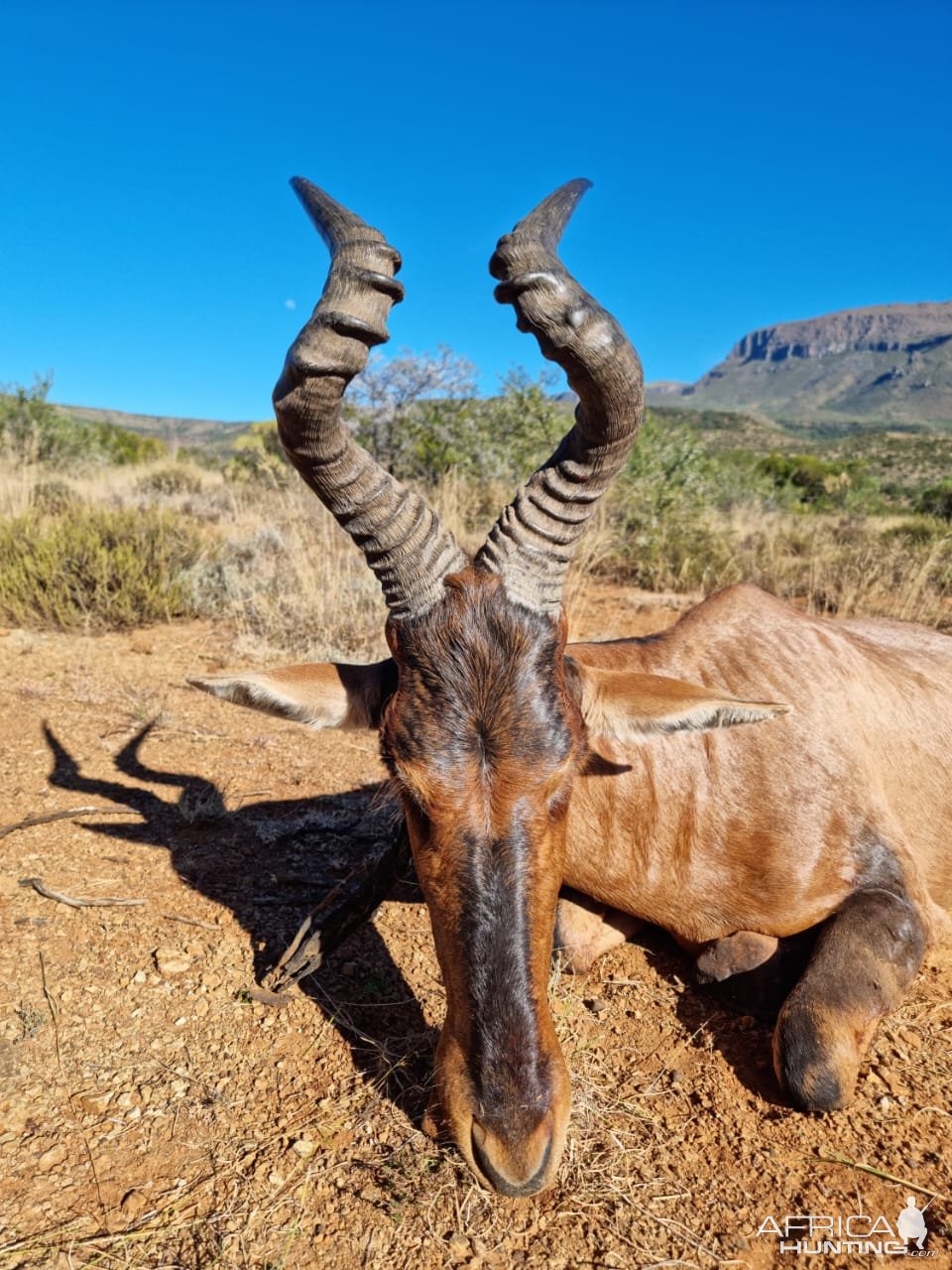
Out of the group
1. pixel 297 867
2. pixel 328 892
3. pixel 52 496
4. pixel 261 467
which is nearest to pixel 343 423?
pixel 328 892

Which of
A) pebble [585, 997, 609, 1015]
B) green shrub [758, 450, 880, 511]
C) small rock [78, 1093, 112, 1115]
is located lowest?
small rock [78, 1093, 112, 1115]

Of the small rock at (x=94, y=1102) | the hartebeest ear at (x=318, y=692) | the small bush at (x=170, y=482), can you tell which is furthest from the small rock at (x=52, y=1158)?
the small bush at (x=170, y=482)

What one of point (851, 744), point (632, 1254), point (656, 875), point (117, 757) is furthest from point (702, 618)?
point (117, 757)

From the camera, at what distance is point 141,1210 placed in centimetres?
262

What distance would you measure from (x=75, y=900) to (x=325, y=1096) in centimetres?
184

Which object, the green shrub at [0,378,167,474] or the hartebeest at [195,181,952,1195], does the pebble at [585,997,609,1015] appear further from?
the green shrub at [0,378,167,474]

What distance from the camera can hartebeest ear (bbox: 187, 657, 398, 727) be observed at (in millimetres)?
3271

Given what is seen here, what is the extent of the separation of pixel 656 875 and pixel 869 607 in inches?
328

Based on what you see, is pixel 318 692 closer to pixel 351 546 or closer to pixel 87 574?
pixel 87 574

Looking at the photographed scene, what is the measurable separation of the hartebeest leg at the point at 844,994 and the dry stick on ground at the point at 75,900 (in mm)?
3170

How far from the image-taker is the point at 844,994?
3.26 m

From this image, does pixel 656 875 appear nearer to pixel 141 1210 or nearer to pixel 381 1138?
pixel 381 1138

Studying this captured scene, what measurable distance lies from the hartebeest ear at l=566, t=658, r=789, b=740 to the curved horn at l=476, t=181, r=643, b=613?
0.42 metres

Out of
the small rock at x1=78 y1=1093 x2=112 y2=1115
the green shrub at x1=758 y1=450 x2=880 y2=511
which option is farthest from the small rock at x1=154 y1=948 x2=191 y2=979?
the green shrub at x1=758 y1=450 x2=880 y2=511
